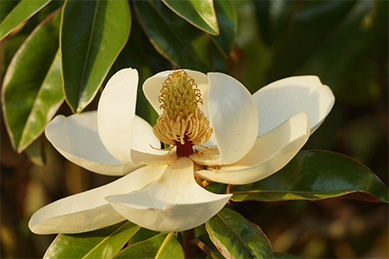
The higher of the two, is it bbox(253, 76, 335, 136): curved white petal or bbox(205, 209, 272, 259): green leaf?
bbox(253, 76, 335, 136): curved white petal

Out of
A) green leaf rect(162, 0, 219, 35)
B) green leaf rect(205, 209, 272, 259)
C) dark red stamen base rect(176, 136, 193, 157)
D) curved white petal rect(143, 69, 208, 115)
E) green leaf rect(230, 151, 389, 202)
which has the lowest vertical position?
green leaf rect(205, 209, 272, 259)

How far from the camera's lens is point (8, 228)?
133cm

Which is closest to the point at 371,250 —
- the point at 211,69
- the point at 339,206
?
the point at 339,206

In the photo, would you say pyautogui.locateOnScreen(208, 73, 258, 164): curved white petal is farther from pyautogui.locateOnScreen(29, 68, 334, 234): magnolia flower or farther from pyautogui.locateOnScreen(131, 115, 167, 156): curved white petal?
pyautogui.locateOnScreen(131, 115, 167, 156): curved white petal

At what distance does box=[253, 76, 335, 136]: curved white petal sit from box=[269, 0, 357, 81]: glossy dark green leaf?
468mm

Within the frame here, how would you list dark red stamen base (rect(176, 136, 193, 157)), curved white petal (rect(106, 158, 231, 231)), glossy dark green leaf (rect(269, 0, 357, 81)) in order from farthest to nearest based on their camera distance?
glossy dark green leaf (rect(269, 0, 357, 81)) → dark red stamen base (rect(176, 136, 193, 157)) → curved white petal (rect(106, 158, 231, 231))

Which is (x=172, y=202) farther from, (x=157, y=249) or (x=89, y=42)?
(x=89, y=42)

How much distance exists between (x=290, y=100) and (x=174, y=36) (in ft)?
1.08

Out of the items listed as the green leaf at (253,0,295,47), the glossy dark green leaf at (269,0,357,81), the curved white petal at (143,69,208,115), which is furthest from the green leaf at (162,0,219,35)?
the glossy dark green leaf at (269,0,357,81)

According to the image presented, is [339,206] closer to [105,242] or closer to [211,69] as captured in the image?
[211,69]

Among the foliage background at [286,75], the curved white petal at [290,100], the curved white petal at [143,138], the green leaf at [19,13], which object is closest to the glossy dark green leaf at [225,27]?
the foliage background at [286,75]

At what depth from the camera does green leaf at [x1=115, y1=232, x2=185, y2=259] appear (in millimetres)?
572

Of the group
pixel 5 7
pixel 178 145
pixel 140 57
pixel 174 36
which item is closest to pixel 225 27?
pixel 174 36

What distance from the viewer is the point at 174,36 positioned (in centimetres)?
87
